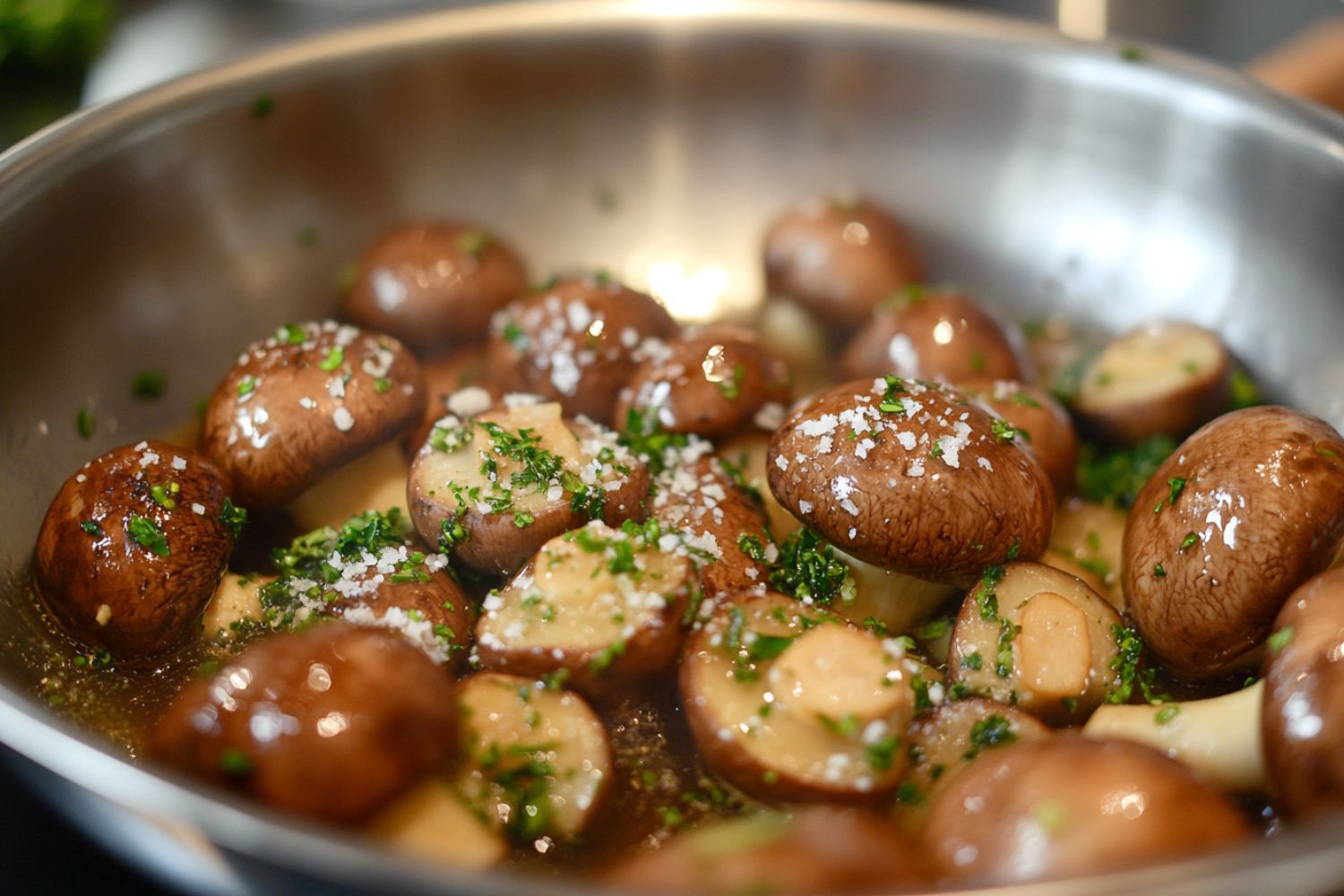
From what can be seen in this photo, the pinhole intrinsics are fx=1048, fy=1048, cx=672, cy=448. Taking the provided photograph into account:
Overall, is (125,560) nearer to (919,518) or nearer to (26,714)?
(26,714)

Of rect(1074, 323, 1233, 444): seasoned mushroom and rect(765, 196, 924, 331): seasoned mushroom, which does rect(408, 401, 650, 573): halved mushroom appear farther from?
rect(1074, 323, 1233, 444): seasoned mushroom

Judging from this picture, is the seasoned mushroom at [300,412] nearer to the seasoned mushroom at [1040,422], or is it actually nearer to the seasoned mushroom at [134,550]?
the seasoned mushroom at [134,550]

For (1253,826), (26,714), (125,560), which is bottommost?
(1253,826)

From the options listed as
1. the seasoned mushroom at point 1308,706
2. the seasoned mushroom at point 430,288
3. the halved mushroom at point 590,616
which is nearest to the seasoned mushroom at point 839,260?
the seasoned mushroom at point 430,288

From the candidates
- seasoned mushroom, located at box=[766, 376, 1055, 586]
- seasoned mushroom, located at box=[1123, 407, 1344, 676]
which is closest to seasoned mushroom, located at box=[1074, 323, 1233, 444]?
seasoned mushroom, located at box=[1123, 407, 1344, 676]

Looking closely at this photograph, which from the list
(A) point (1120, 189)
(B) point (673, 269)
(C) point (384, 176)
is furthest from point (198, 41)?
(A) point (1120, 189)
